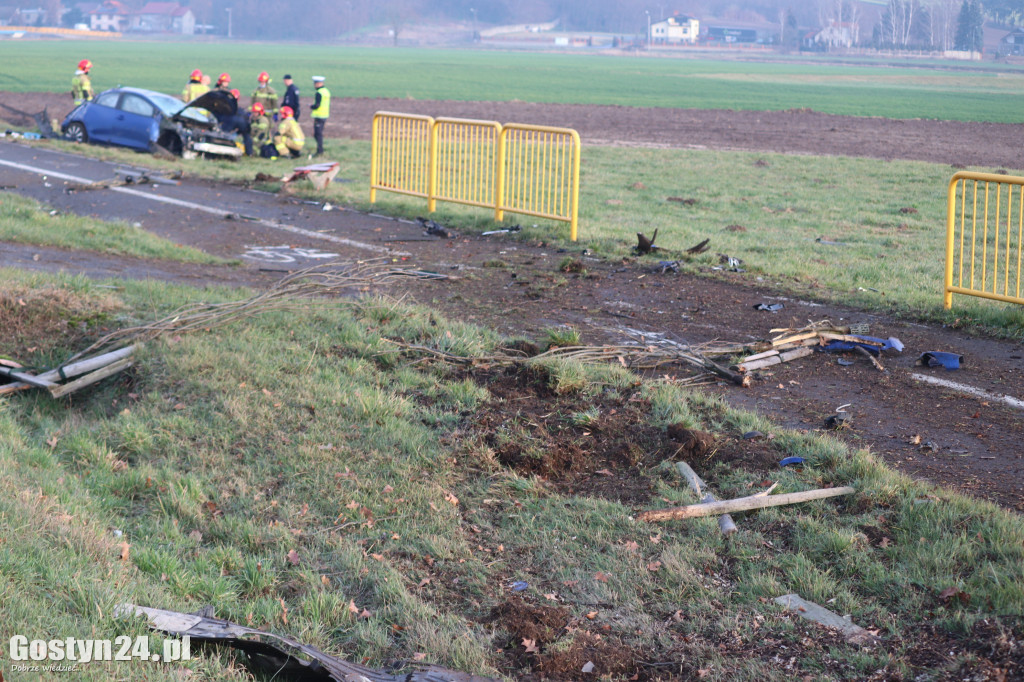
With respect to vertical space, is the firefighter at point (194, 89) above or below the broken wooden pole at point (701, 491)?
above

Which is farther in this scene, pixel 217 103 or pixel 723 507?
pixel 217 103

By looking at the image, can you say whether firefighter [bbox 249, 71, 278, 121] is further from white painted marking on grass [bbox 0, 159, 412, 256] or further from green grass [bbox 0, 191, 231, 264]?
green grass [bbox 0, 191, 231, 264]

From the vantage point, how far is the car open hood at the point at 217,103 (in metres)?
19.9

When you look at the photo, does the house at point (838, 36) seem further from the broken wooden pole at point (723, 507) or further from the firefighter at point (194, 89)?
the broken wooden pole at point (723, 507)

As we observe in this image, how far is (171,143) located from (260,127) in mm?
2025

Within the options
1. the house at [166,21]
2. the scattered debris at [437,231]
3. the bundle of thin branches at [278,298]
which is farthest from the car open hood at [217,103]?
the house at [166,21]

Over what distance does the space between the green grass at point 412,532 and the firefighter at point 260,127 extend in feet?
49.6

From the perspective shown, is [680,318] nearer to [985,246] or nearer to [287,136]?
[985,246]

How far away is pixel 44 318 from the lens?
314 inches

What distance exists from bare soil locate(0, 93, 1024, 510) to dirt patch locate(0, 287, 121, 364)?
Result: 157cm

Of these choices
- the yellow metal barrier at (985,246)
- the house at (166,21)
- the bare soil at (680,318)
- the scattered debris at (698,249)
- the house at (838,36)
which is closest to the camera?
the bare soil at (680,318)

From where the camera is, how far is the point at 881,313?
9148 mm

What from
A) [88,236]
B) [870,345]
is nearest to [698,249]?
[870,345]

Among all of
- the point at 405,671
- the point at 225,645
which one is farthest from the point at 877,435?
the point at 225,645
